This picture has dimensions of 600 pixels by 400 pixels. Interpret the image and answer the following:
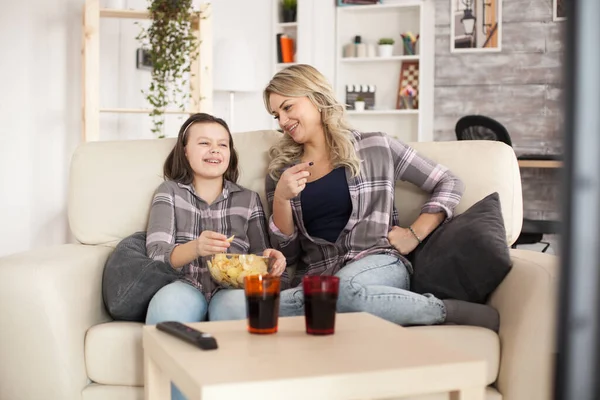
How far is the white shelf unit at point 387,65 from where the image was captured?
588 cm

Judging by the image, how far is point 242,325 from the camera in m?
1.41

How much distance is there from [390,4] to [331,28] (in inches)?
20.5

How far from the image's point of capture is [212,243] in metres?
1.79

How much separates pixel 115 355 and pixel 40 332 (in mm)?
187

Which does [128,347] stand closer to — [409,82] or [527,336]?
[527,336]

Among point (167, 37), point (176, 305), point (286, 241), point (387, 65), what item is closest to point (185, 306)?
point (176, 305)

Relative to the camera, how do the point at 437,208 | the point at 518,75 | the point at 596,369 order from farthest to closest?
1. the point at 518,75
2. the point at 437,208
3. the point at 596,369

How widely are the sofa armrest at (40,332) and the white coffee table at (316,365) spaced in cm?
47

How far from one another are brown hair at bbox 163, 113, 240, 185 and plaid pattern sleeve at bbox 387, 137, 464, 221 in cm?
50

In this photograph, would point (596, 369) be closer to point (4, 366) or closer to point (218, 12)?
point (4, 366)

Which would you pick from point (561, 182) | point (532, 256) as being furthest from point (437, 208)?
point (561, 182)

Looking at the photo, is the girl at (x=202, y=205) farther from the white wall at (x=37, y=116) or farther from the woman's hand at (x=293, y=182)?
the white wall at (x=37, y=116)

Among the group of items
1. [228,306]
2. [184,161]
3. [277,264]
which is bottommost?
[228,306]

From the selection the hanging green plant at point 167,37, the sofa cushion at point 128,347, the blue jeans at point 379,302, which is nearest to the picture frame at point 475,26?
the hanging green plant at point 167,37
